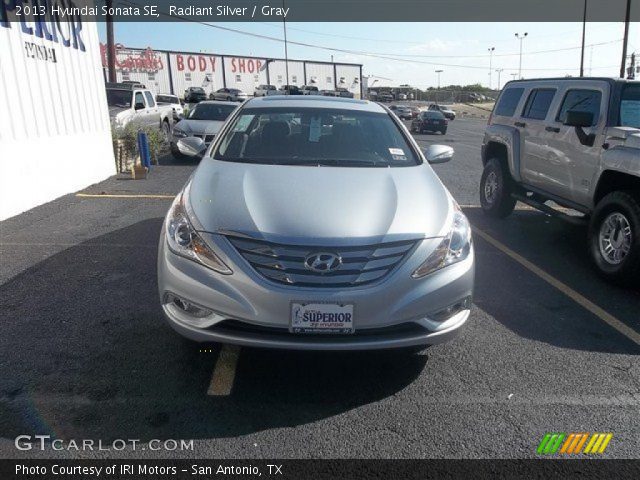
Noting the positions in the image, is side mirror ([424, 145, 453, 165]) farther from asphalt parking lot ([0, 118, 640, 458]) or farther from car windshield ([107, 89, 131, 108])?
car windshield ([107, 89, 131, 108])

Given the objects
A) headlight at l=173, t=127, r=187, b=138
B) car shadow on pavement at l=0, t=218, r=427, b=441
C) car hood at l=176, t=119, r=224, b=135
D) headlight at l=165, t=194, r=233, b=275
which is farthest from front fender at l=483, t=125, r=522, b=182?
headlight at l=173, t=127, r=187, b=138

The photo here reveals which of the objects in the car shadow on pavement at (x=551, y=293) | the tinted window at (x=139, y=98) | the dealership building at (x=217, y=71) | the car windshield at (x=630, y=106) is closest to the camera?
the car shadow on pavement at (x=551, y=293)

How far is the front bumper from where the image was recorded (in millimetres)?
2857

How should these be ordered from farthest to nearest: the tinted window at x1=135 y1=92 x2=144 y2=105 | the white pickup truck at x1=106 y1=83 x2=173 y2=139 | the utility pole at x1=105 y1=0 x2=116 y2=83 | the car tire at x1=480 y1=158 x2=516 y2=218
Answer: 1. the utility pole at x1=105 y1=0 x2=116 y2=83
2. the tinted window at x1=135 y1=92 x2=144 y2=105
3. the white pickup truck at x1=106 y1=83 x2=173 y2=139
4. the car tire at x1=480 y1=158 x2=516 y2=218

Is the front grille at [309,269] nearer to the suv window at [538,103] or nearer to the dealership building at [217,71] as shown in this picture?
the suv window at [538,103]

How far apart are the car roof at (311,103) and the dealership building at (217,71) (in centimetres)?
4084

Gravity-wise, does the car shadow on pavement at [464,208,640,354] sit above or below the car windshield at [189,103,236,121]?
below

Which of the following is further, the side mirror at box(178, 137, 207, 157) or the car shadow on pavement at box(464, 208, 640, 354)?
the side mirror at box(178, 137, 207, 157)

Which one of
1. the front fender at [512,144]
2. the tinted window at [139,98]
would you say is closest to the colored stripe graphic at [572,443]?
the front fender at [512,144]

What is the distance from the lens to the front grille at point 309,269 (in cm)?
289

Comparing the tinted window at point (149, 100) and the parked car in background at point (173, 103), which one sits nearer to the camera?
the tinted window at point (149, 100)

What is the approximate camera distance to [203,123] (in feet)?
43.7

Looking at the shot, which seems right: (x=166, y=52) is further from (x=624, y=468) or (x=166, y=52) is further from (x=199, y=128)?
(x=624, y=468)

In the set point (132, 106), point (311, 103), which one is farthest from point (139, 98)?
point (311, 103)
